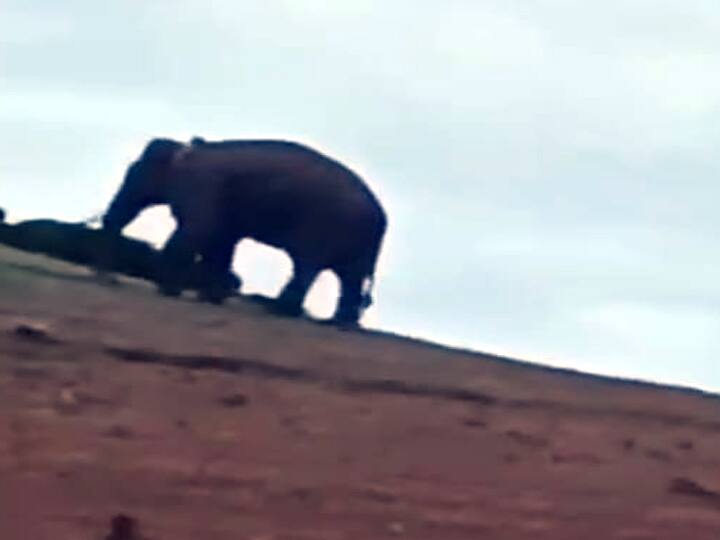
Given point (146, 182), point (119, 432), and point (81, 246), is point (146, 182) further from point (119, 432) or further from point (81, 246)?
point (119, 432)

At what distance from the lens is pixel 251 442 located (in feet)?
12.6

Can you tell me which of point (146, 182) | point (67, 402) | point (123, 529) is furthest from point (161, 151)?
point (123, 529)

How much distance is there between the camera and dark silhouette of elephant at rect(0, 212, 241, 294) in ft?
21.9

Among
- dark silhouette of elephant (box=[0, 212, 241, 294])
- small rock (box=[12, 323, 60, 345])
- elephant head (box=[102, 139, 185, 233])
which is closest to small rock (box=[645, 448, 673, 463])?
small rock (box=[12, 323, 60, 345])

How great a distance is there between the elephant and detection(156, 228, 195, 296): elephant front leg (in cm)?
2

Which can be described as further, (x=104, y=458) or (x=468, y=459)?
(x=468, y=459)

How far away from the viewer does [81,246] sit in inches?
266

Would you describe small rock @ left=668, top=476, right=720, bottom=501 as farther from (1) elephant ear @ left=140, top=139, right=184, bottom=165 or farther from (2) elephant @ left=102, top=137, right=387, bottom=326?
(1) elephant ear @ left=140, top=139, right=184, bottom=165

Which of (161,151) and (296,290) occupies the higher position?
(161,151)

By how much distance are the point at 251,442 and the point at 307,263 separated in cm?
499

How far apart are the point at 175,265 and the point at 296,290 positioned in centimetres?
99

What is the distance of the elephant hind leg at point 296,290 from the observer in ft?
22.7

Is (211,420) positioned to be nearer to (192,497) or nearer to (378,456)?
(378,456)

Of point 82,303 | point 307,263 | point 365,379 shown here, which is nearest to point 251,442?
point 365,379
